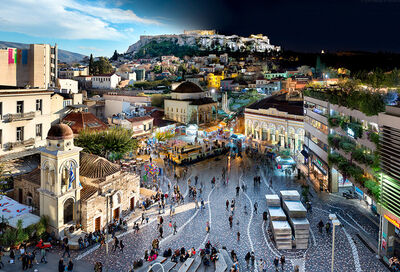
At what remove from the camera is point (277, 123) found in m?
46.7

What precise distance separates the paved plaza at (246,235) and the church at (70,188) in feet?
6.47

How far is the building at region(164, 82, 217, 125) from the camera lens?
5988 centimetres

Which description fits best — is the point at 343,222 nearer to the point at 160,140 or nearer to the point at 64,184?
the point at 64,184

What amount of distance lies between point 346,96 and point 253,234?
13.9 m

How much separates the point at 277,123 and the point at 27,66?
42851mm

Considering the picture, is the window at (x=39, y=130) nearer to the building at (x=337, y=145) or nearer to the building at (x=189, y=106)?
the building at (x=337, y=145)

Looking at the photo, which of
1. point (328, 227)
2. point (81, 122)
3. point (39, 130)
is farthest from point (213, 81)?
point (328, 227)

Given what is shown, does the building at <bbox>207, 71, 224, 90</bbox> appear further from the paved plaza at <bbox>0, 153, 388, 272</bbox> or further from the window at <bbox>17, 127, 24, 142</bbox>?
the window at <bbox>17, 127, 24, 142</bbox>

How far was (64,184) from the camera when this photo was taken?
63.2 ft

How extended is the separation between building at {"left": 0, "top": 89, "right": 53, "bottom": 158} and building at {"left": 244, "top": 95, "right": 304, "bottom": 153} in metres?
30.8

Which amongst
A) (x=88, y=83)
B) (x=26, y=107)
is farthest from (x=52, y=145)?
(x=88, y=83)

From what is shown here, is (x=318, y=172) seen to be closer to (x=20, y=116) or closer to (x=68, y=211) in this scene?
(x=68, y=211)

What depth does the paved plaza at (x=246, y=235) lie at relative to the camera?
16.9 m

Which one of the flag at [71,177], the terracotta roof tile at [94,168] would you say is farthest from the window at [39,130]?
the flag at [71,177]
